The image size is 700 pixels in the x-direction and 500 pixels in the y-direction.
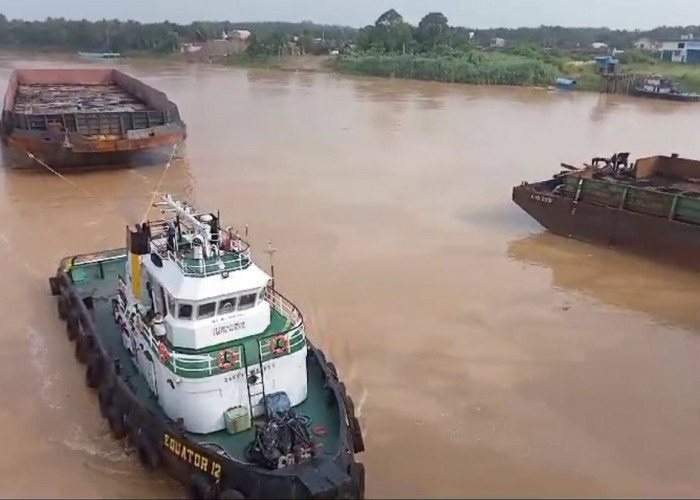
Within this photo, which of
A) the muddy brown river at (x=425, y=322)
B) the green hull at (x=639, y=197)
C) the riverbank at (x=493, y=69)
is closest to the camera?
the muddy brown river at (x=425, y=322)

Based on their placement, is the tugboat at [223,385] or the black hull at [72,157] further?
the black hull at [72,157]

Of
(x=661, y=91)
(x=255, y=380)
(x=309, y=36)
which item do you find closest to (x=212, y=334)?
(x=255, y=380)

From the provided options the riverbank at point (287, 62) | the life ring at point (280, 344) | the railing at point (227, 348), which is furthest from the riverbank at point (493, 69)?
the life ring at point (280, 344)

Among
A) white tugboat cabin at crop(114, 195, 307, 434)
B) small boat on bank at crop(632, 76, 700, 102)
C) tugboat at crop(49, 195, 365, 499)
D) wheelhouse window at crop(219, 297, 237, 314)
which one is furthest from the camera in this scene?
small boat on bank at crop(632, 76, 700, 102)

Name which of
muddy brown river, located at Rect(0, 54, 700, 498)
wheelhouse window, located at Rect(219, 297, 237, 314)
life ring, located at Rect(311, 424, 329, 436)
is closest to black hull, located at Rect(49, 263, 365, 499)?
life ring, located at Rect(311, 424, 329, 436)

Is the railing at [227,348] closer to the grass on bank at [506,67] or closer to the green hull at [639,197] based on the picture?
the green hull at [639,197]

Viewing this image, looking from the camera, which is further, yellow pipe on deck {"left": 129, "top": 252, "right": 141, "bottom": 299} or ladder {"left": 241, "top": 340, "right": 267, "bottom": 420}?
yellow pipe on deck {"left": 129, "top": 252, "right": 141, "bottom": 299}

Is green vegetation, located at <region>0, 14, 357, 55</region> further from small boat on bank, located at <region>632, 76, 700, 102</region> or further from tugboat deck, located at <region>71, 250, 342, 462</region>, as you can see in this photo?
tugboat deck, located at <region>71, 250, 342, 462</region>
